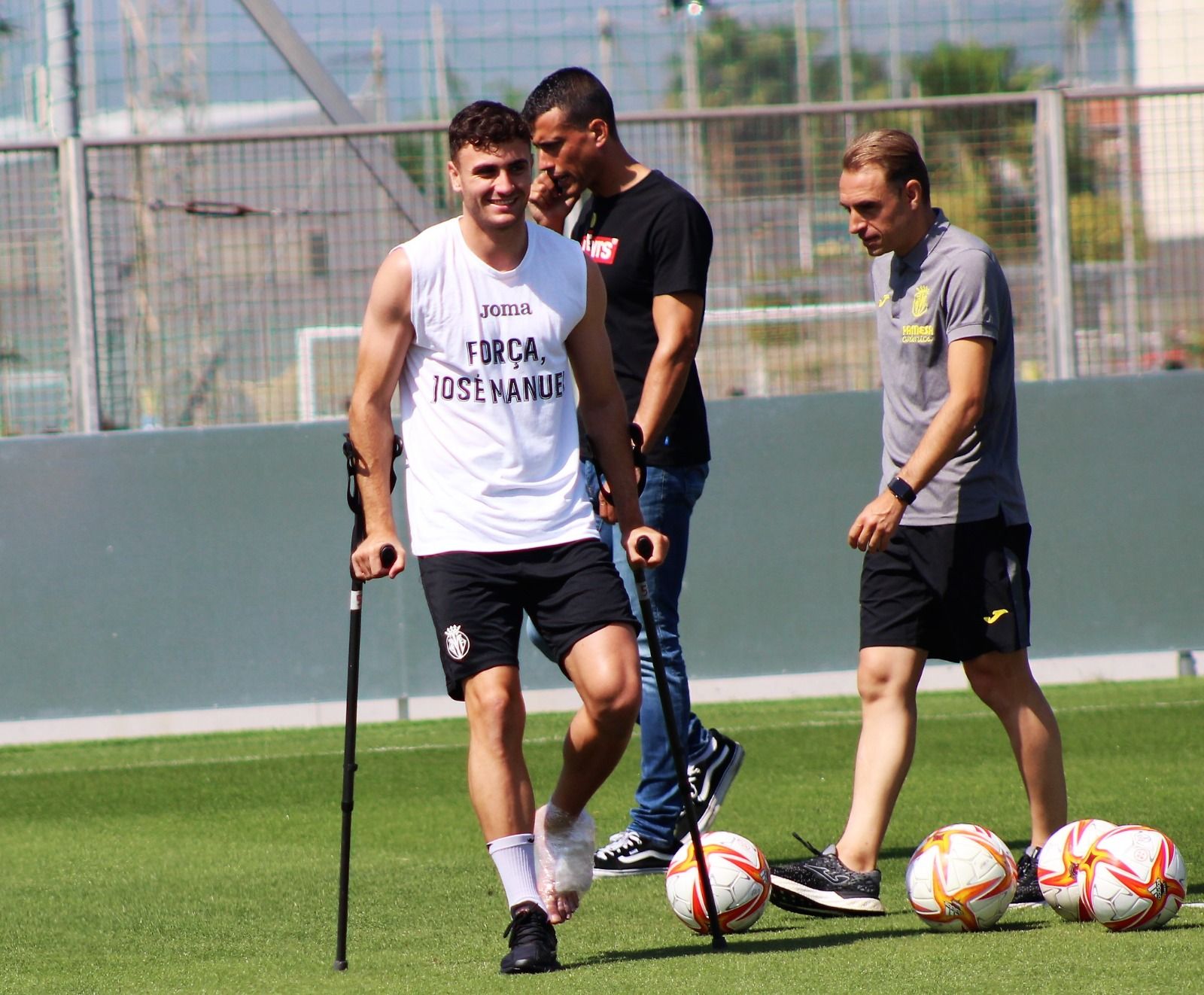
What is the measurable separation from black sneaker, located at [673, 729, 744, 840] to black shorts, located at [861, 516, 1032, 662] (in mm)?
1216

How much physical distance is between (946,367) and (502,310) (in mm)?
1284

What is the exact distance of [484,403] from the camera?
452cm

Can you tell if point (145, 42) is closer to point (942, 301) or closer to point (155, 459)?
point (155, 459)

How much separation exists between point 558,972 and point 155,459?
6.29m

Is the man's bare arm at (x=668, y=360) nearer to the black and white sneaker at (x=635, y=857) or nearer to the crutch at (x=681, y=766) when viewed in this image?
the crutch at (x=681, y=766)

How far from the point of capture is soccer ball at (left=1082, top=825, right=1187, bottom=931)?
4.47 meters

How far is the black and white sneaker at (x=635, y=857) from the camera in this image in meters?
5.93

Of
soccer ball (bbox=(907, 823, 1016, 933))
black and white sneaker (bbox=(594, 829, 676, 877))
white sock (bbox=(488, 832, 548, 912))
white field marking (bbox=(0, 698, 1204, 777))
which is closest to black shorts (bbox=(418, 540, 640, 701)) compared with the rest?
white sock (bbox=(488, 832, 548, 912))

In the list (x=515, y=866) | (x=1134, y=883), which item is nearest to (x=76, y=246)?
(x=515, y=866)

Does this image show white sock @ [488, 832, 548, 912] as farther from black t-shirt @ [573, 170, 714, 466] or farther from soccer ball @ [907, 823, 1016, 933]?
black t-shirt @ [573, 170, 714, 466]

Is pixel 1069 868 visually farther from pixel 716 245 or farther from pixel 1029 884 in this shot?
pixel 716 245

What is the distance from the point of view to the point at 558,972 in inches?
166

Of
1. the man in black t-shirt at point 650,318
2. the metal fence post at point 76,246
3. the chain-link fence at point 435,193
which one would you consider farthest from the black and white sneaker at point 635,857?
the metal fence post at point 76,246

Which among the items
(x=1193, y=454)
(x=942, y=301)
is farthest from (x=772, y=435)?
(x=942, y=301)
